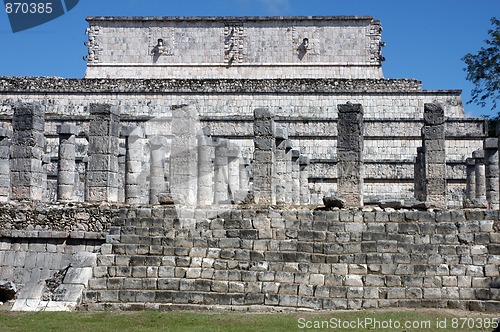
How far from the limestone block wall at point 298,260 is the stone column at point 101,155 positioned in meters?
3.08

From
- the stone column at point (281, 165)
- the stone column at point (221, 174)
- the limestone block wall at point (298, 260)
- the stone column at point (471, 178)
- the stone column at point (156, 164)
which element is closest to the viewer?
the limestone block wall at point (298, 260)

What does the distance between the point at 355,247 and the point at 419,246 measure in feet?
3.72

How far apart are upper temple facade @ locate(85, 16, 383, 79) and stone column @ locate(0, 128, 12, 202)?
76.7ft

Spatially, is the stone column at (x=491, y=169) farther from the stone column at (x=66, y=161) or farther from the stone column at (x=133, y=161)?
the stone column at (x=66, y=161)

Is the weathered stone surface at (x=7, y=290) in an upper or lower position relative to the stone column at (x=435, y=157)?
lower

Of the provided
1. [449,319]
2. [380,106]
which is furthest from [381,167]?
[449,319]

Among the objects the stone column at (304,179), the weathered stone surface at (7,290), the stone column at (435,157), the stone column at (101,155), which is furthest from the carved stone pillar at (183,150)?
the stone column at (304,179)

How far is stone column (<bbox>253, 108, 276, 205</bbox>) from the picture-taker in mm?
19141

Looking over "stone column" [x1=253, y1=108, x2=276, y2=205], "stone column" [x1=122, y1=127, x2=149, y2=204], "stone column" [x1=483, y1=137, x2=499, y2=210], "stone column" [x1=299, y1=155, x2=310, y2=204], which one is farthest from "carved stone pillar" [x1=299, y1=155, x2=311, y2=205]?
"stone column" [x1=253, y1=108, x2=276, y2=205]

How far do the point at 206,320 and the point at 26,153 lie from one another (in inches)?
338

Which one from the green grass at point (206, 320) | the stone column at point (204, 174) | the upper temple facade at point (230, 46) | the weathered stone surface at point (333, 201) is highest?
the upper temple facade at point (230, 46)

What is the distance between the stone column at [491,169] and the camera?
23.0 metres

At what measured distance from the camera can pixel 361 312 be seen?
1256 centimetres

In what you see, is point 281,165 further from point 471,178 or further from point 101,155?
point 471,178
